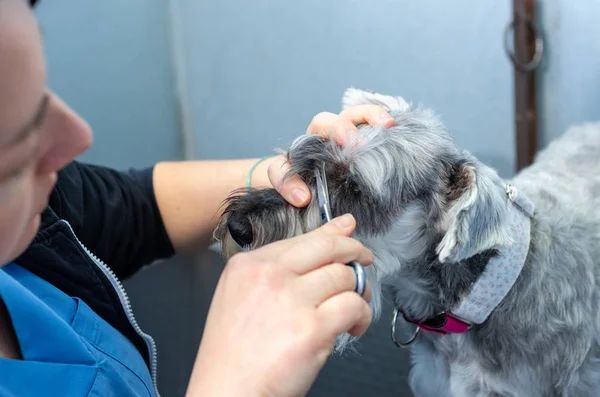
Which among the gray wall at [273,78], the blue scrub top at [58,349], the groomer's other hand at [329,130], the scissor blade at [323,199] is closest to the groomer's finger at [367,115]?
the groomer's other hand at [329,130]

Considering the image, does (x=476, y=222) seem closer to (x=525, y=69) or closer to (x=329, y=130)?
(x=329, y=130)

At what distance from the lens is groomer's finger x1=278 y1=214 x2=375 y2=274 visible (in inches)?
26.7

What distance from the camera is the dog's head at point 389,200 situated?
1079mm

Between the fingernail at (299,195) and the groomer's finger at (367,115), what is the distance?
0.66ft

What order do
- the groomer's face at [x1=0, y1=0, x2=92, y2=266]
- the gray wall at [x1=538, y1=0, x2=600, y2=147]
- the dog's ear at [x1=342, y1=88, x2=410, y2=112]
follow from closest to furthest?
the groomer's face at [x1=0, y1=0, x2=92, y2=266], the dog's ear at [x1=342, y1=88, x2=410, y2=112], the gray wall at [x1=538, y1=0, x2=600, y2=147]

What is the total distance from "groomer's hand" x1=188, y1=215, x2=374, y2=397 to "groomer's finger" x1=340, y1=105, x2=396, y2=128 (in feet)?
1.61

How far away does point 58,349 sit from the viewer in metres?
0.91

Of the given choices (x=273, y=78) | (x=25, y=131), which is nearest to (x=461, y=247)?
(x=25, y=131)

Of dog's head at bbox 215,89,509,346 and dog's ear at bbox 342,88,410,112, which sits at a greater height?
dog's ear at bbox 342,88,410,112

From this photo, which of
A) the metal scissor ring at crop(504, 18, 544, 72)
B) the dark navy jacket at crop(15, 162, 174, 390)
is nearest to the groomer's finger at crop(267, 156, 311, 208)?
the dark navy jacket at crop(15, 162, 174, 390)

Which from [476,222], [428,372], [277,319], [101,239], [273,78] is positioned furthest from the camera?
[273,78]

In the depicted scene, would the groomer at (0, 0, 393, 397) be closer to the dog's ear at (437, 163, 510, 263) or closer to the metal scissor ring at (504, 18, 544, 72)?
the dog's ear at (437, 163, 510, 263)

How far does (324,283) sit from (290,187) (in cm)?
43

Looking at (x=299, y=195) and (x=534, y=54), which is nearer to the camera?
(x=299, y=195)
